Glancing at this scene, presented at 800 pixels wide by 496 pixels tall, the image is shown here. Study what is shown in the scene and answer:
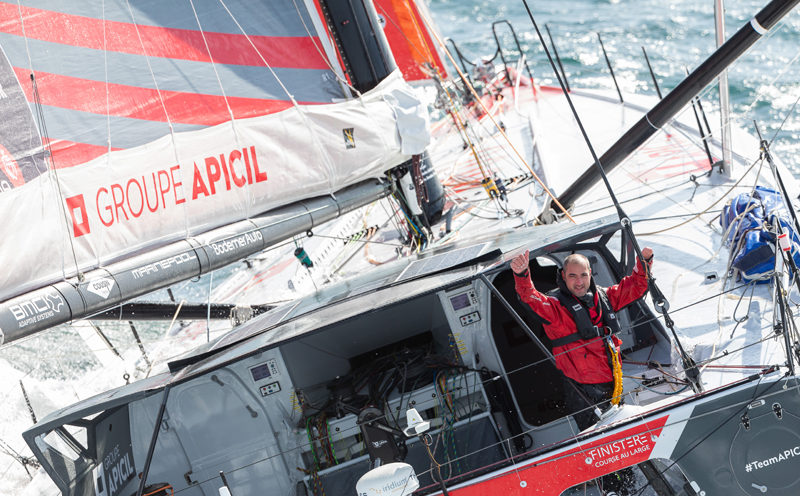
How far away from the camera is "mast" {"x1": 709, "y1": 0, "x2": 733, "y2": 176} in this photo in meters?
6.15

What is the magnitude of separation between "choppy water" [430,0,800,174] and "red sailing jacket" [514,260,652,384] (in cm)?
610

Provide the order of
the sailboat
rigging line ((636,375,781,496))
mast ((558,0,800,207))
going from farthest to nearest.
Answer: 1. mast ((558,0,800,207))
2. the sailboat
3. rigging line ((636,375,781,496))

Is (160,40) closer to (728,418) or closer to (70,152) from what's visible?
(70,152)

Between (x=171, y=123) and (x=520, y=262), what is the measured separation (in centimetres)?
250

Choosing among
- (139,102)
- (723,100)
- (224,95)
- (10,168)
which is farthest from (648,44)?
(10,168)

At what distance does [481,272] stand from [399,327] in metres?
1.68

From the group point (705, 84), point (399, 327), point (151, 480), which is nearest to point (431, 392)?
point (399, 327)

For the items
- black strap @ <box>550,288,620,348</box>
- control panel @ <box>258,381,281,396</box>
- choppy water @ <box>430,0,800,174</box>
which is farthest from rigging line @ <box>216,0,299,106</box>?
choppy water @ <box>430,0,800,174</box>

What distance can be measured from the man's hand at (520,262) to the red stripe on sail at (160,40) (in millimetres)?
2513

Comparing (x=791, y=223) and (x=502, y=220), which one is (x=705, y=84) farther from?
(x=502, y=220)

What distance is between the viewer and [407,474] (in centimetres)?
343

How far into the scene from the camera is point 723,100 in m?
6.52

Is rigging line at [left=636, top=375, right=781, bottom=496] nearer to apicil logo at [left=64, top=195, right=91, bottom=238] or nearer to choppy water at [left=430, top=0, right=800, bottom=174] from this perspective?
apicil logo at [left=64, top=195, right=91, bottom=238]

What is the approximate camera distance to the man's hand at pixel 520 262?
12.5 ft
